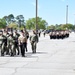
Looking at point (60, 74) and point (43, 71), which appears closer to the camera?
point (60, 74)

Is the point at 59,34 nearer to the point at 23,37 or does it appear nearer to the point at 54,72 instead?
the point at 23,37

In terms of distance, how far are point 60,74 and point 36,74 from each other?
0.88 metres

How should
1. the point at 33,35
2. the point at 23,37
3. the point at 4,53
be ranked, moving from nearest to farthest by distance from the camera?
1. the point at 23,37
2. the point at 4,53
3. the point at 33,35

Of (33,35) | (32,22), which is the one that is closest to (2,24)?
(32,22)

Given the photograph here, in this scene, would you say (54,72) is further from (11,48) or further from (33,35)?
(33,35)

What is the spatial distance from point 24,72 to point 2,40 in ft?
27.1

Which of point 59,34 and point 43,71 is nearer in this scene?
point 43,71

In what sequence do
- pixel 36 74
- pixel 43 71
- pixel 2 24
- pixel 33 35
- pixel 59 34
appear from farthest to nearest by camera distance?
pixel 2 24, pixel 59 34, pixel 33 35, pixel 43 71, pixel 36 74

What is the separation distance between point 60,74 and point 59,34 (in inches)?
1816

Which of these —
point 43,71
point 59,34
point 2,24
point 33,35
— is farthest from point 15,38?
point 2,24

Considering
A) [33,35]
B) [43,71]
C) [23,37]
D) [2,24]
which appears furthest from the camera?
[2,24]

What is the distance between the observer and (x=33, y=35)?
23.1m

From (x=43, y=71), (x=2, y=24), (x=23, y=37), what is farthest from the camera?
(x=2, y=24)

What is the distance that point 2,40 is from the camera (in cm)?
2059
